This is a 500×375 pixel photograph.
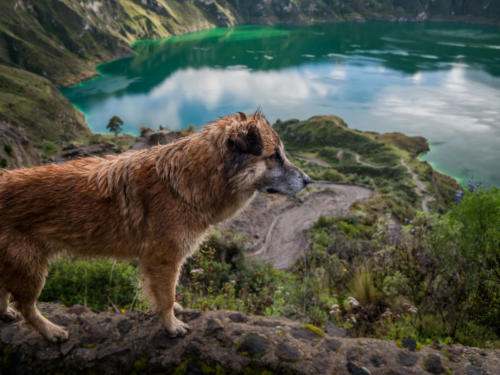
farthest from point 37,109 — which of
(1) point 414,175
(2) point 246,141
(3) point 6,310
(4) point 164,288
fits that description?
(2) point 246,141

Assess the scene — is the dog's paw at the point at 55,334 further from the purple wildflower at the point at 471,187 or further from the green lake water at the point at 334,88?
the green lake water at the point at 334,88

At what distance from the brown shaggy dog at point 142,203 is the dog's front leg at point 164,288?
1 cm

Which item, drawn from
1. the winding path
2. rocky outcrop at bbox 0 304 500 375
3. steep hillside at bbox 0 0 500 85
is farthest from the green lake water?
rocky outcrop at bbox 0 304 500 375

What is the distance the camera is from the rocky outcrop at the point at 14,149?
1354cm

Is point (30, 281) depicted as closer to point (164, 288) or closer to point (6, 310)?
point (6, 310)

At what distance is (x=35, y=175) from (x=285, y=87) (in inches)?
3766

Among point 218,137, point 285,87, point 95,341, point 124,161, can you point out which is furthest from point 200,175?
point 285,87

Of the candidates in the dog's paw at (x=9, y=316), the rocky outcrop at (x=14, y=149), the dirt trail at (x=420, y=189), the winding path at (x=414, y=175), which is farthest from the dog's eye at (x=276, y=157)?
the dirt trail at (x=420, y=189)

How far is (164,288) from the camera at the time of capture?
311cm

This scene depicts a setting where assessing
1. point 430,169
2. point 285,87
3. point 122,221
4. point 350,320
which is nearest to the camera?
point 122,221

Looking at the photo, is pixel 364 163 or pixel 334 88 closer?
pixel 364 163

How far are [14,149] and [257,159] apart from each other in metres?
15.6

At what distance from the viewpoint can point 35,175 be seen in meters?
2.93

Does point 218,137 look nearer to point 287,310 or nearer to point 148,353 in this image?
point 148,353
